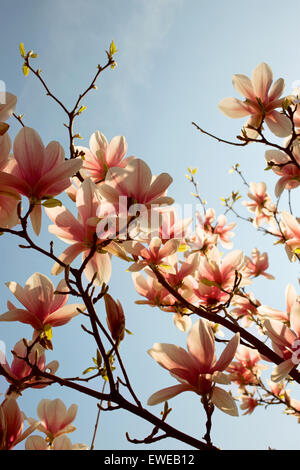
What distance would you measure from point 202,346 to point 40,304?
13.3 inches

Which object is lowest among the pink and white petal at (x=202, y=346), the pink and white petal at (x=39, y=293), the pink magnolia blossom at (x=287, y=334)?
the pink and white petal at (x=202, y=346)

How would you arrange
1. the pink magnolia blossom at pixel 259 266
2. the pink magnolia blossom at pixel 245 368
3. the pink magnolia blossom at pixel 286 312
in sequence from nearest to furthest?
the pink magnolia blossom at pixel 286 312 < the pink magnolia blossom at pixel 245 368 < the pink magnolia blossom at pixel 259 266

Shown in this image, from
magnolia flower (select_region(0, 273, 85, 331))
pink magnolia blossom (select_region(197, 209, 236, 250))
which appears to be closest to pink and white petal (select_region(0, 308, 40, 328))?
magnolia flower (select_region(0, 273, 85, 331))

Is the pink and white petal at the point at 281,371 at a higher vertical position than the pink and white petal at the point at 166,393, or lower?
higher

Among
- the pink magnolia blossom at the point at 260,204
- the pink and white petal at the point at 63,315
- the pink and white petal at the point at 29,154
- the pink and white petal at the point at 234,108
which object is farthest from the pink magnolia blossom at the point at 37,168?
the pink magnolia blossom at the point at 260,204

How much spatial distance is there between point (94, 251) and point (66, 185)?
14cm

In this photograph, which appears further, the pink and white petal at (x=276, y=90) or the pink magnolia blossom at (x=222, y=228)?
the pink magnolia blossom at (x=222, y=228)

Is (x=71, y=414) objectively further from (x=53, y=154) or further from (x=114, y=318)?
(x=53, y=154)

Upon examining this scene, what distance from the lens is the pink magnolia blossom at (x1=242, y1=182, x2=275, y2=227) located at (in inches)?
77.4

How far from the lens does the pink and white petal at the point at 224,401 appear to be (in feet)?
1.84

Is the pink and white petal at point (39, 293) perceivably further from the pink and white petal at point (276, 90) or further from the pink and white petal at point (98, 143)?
the pink and white petal at point (276, 90)

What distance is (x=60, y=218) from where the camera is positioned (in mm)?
671

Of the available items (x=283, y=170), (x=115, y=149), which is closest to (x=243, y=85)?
(x=283, y=170)
